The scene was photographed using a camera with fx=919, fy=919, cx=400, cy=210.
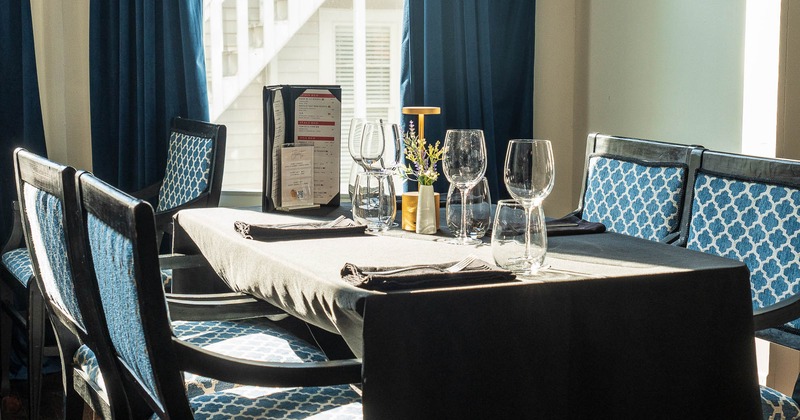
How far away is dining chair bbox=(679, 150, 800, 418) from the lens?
2.19 meters

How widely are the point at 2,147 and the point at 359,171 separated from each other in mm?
2077

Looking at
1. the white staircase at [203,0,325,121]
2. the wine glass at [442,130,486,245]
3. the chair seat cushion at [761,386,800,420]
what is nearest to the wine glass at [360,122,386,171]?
the wine glass at [442,130,486,245]

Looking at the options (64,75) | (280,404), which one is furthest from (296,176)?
(64,75)

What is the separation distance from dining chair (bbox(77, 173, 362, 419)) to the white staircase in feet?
8.83

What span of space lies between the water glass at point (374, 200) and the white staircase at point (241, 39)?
7.78 feet

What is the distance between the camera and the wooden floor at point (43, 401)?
3.32 metres

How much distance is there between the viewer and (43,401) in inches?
137

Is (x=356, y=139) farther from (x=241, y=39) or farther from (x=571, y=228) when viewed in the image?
(x=241, y=39)

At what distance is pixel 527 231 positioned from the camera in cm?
170

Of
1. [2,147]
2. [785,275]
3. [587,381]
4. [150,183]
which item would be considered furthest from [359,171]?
[2,147]

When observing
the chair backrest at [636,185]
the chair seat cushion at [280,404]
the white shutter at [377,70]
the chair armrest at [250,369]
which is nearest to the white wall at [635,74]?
the chair backrest at [636,185]

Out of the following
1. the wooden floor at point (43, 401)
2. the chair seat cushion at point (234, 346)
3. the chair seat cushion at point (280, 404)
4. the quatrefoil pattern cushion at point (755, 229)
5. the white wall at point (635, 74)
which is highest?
the white wall at point (635, 74)

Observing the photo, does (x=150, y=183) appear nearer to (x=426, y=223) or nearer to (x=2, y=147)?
(x=2, y=147)

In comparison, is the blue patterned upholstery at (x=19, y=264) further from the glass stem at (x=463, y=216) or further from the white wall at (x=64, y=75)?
the glass stem at (x=463, y=216)
